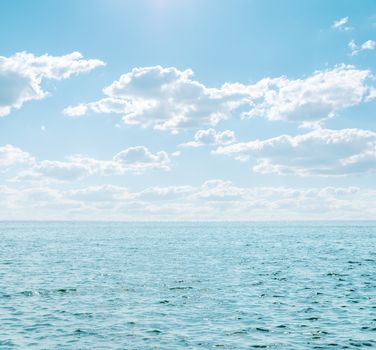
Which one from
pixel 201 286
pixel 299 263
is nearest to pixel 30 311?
pixel 201 286

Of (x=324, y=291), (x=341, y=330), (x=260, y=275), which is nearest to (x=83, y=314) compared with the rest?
(x=341, y=330)

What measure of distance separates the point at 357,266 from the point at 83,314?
159ft

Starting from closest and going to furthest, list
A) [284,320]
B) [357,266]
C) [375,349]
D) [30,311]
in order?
[375,349]
[284,320]
[30,311]
[357,266]

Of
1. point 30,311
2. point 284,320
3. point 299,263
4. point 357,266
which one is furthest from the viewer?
point 299,263

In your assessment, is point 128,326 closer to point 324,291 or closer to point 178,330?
point 178,330

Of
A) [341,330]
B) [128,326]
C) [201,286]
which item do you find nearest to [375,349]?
[341,330]

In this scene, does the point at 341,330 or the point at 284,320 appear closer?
the point at 341,330

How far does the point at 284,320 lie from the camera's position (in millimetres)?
34281

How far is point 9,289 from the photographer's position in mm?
47969

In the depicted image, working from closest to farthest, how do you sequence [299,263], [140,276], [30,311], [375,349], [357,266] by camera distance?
[375,349] → [30,311] → [140,276] → [357,266] → [299,263]


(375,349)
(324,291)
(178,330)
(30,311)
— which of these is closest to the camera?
(375,349)

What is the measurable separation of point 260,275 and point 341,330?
1086 inches

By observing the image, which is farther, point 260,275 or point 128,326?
point 260,275

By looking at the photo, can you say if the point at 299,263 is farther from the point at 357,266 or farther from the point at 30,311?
the point at 30,311
